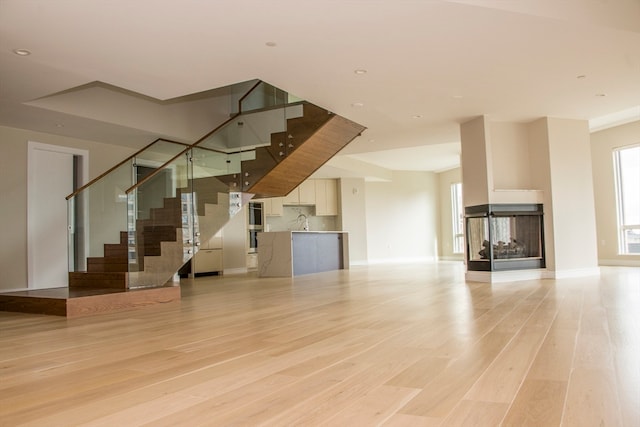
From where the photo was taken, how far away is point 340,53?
4711mm

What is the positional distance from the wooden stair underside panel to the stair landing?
8.13 feet

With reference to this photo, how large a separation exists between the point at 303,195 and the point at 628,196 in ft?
24.4

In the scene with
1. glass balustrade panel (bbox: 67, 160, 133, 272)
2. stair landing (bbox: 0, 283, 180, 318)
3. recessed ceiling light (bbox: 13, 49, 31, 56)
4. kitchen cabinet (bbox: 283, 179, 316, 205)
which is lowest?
stair landing (bbox: 0, 283, 180, 318)

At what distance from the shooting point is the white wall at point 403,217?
1441 cm

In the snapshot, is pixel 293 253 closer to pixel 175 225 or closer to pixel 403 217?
pixel 175 225

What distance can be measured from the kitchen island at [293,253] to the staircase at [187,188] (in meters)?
1.60

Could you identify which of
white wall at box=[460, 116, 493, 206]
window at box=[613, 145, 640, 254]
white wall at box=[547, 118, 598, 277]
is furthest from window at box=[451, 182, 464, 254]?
white wall at box=[460, 116, 493, 206]

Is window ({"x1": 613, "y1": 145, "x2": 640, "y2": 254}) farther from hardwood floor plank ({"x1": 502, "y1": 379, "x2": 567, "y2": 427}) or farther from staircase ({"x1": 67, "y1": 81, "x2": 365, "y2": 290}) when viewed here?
hardwood floor plank ({"x1": 502, "y1": 379, "x2": 567, "y2": 427})

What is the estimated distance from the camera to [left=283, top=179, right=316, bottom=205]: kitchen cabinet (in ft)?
42.8

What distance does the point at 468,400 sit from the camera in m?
1.99

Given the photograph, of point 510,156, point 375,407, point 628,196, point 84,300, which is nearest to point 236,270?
point 84,300

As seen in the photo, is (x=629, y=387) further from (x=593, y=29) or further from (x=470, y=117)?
(x=470, y=117)

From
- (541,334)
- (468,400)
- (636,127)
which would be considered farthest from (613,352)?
(636,127)

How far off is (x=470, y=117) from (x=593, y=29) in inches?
121
